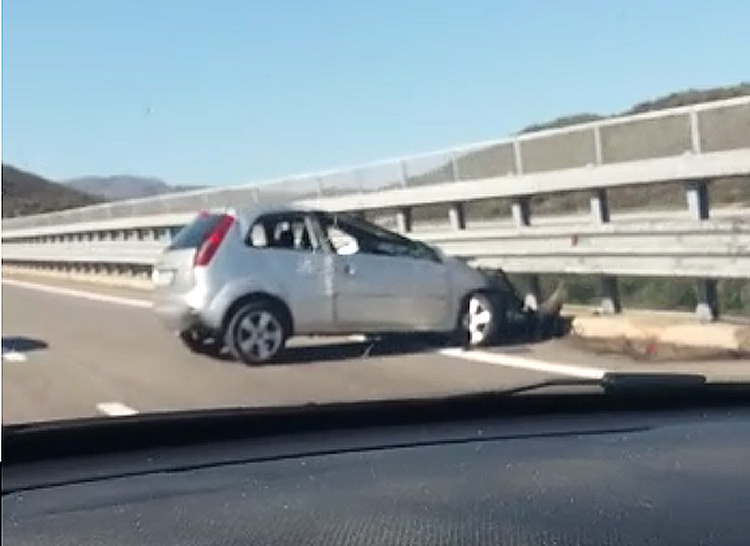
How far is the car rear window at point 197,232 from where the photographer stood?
12.4 metres

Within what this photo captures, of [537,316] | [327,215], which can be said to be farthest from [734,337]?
[327,215]

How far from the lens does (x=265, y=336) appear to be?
476 inches

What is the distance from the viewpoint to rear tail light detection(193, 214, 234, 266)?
481 inches

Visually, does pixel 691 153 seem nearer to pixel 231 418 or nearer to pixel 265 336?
pixel 265 336

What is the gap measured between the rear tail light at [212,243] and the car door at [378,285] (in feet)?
2.33

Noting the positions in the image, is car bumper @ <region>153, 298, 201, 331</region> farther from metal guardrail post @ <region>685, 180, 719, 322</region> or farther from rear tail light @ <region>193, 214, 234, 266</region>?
metal guardrail post @ <region>685, 180, 719, 322</region>

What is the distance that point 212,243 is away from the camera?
1227cm

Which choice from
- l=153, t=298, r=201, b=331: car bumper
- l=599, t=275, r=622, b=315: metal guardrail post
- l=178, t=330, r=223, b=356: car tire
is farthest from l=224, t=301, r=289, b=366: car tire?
l=599, t=275, r=622, b=315: metal guardrail post

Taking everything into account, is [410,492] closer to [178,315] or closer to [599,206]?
[178,315]

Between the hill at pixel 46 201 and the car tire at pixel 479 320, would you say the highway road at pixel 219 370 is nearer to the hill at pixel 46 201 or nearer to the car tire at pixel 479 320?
the car tire at pixel 479 320

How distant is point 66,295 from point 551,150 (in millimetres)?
6433

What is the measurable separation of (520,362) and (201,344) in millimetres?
2563

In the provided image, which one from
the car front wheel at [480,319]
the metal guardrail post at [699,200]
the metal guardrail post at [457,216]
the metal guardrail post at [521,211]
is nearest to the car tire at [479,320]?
the car front wheel at [480,319]

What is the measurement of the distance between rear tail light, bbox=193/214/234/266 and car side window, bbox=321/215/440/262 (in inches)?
28.3
